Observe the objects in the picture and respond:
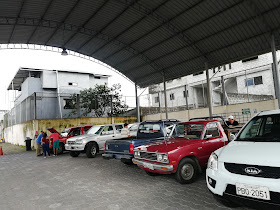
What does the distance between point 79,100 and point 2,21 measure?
28.1ft

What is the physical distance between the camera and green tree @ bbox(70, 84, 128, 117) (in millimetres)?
20545

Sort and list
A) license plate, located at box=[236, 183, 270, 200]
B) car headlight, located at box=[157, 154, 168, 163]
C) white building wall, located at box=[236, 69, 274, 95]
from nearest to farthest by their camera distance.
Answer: license plate, located at box=[236, 183, 270, 200] → car headlight, located at box=[157, 154, 168, 163] → white building wall, located at box=[236, 69, 274, 95]

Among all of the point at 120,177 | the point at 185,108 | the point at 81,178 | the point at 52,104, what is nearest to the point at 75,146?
the point at 81,178

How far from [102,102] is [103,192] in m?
17.3

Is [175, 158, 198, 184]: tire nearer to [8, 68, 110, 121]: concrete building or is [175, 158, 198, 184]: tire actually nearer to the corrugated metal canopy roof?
the corrugated metal canopy roof

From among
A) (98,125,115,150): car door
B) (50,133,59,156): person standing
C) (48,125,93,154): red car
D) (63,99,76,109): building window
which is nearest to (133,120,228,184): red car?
(98,125,115,150): car door

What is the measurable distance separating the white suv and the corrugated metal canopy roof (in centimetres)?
1021

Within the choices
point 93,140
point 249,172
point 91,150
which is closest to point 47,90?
point 93,140

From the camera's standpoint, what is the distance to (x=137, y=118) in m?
23.1

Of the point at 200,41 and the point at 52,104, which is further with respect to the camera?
the point at 52,104

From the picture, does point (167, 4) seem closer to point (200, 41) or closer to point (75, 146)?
point (200, 41)

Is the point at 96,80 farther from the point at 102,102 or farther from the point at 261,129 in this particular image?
the point at 261,129

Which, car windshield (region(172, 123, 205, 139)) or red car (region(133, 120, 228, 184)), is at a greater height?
car windshield (region(172, 123, 205, 139))

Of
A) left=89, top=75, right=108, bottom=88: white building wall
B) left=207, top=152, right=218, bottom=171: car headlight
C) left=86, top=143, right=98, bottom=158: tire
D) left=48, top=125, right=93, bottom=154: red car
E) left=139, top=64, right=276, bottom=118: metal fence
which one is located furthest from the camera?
Answer: left=89, top=75, right=108, bottom=88: white building wall
